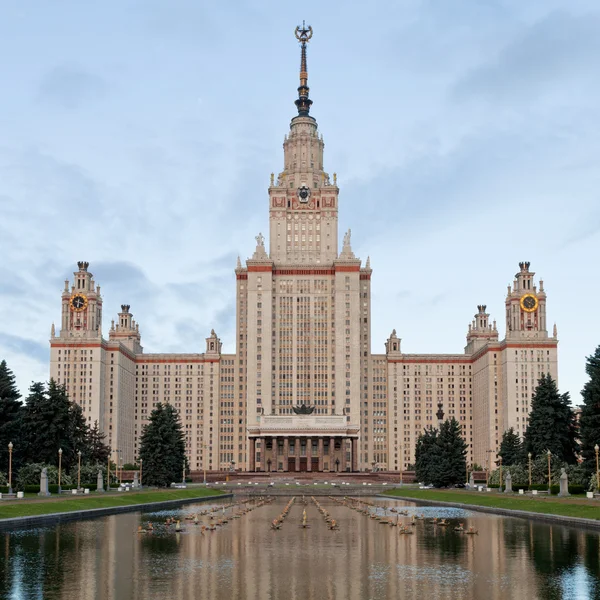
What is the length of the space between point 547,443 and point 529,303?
9583 cm

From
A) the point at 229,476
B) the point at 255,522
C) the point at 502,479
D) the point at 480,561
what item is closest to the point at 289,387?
the point at 229,476

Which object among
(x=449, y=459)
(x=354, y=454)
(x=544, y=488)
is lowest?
(x=354, y=454)

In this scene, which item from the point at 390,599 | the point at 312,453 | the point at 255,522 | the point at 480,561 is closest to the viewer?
the point at 390,599

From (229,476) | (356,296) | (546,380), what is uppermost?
(356,296)

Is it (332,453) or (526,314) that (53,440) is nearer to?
(332,453)

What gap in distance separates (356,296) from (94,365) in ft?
193

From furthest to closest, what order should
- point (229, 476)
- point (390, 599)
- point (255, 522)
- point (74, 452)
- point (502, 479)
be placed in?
→ 1. point (229, 476)
2. point (502, 479)
3. point (74, 452)
4. point (255, 522)
5. point (390, 599)

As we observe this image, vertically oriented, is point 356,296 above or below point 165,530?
above

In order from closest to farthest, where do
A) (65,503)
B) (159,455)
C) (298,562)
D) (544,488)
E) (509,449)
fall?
(298,562)
(65,503)
(544,488)
(159,455)
(509,449)

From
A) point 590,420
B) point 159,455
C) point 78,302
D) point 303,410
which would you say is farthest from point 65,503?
point 78,302

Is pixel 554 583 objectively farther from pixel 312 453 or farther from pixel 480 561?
pixel 312 453

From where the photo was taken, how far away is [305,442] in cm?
19188

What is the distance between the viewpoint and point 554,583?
29016mm

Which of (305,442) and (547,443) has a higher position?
(547,443)
